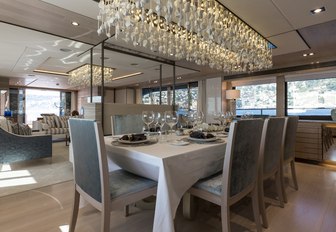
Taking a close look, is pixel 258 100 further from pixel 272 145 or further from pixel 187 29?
pixel 272 145

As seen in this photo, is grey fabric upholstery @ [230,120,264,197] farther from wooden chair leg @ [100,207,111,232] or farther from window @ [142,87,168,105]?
window @ [142,87,168,105]

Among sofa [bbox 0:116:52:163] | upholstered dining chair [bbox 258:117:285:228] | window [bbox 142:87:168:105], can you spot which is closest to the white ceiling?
upholstered dining chair [bbox 258:117:285:228]

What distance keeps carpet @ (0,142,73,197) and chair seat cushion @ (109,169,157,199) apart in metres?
1.78

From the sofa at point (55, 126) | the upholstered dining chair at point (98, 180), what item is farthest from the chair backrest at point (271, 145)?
the sofa at point (55, 126)

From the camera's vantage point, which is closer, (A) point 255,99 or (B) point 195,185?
(B) point 195,185

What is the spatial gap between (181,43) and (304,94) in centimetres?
515

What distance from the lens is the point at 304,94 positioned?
6219 millimetres

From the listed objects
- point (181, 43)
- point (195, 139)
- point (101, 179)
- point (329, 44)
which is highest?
point (329, 44)

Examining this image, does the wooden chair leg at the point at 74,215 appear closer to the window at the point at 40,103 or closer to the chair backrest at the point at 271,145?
the chair backrest at the point at 271,145

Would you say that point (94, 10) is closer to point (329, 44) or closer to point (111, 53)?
point (111, 53)

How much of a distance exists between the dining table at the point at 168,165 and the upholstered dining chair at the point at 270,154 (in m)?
0.41

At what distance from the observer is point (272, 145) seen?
1.96 m

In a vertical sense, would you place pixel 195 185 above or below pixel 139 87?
below

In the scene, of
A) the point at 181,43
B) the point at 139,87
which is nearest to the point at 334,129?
the point at 181,43
